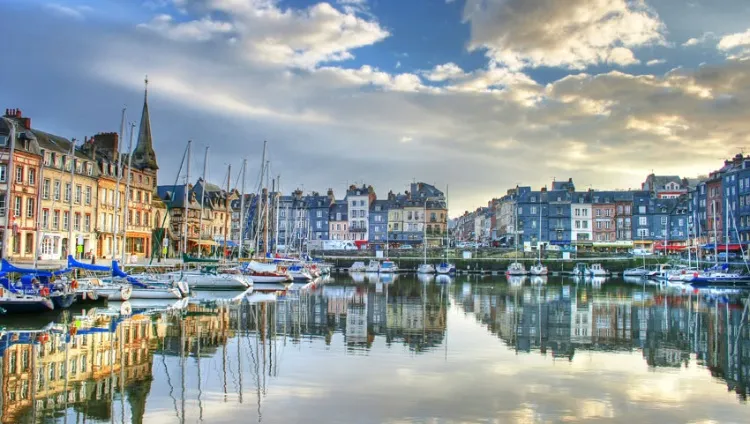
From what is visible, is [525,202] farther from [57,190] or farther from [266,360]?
[266,360]

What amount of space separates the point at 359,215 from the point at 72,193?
81.7m

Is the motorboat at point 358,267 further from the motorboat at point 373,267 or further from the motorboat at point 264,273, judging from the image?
the motorboat at point 264,273

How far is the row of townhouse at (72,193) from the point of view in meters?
44.0

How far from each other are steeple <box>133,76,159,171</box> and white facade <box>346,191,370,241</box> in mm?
60630

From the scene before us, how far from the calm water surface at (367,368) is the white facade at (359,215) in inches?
3542

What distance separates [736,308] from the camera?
37.4 metres

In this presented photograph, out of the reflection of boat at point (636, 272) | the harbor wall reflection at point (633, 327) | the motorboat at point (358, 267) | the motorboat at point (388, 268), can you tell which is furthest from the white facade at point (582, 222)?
the harbor wall reflection at point (633, 327)

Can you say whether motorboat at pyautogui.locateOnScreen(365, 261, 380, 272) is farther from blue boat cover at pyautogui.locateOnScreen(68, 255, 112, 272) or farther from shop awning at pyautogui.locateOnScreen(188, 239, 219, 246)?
blue boat cover at pyautogui.locateOnScreen(68, 255, 112, 272)

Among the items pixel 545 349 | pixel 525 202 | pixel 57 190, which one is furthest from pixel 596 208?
pixel 545 349

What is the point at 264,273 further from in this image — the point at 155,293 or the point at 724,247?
the point at 724,247

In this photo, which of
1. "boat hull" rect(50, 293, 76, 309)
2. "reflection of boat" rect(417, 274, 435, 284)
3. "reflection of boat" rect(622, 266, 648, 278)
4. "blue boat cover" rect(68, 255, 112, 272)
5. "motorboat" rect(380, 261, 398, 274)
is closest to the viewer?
"boat hull" rect(50, 293, 76, 309)

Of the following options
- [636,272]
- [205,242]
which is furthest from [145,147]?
[636,272]

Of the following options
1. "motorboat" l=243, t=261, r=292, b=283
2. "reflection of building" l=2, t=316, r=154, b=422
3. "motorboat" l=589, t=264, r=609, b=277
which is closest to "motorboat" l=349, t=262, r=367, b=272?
"motorboat" l=589, t=264, r=609, b=277

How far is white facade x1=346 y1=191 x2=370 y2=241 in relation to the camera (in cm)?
12194
